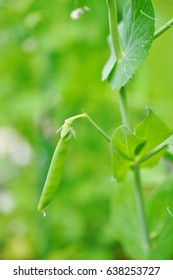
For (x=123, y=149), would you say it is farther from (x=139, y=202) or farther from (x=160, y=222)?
(x=160, y=222)

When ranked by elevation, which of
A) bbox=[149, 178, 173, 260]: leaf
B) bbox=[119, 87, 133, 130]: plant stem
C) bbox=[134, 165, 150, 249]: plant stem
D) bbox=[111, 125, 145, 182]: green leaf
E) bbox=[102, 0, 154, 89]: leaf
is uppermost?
bbox=[102, 0, 154, 89]: leaf

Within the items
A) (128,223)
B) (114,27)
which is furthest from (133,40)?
(128,223)

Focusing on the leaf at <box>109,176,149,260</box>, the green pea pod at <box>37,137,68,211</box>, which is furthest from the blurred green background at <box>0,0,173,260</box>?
the green pea pod at <box>37,137,68,211</box>

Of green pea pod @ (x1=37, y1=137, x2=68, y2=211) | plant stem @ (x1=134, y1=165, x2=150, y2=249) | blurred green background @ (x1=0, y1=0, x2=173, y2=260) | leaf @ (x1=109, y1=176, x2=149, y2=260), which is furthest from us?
blurred green background @ (x1=0, y1=0, x2=173, y2=260)

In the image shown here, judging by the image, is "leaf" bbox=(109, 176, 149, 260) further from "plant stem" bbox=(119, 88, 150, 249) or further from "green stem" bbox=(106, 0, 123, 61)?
"green stem" bbox=(106, 0, 123, 61)

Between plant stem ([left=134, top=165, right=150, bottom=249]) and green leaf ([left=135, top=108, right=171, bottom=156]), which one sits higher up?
green leaf ([left=135, top=108, right=171, bottom=156])

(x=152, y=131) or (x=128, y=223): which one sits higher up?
(x=152, y=131)

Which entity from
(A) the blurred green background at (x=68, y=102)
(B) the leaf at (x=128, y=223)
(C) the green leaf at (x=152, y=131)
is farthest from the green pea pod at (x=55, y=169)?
(A) the blurred green background at (x=68, y=102)

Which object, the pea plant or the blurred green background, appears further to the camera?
the blurred green background
